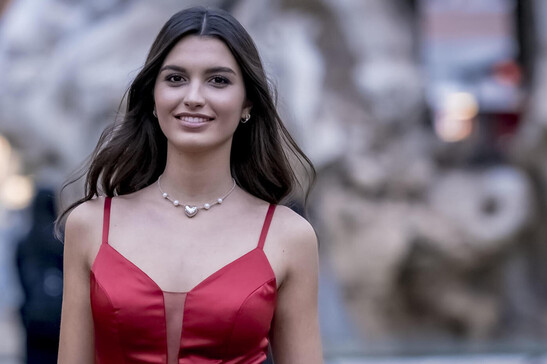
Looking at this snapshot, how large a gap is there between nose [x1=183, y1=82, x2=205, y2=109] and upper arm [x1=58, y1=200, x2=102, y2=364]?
369 millimetres

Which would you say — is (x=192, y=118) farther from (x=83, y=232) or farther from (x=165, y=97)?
(x=83, y=232)

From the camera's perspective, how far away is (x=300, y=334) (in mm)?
2502

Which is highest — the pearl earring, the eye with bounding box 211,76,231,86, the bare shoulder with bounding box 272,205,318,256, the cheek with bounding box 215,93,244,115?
the eye with bounding box 211,76,231,86

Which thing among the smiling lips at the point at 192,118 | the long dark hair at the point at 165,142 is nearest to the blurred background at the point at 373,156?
the long dark hair at the point at 165,142

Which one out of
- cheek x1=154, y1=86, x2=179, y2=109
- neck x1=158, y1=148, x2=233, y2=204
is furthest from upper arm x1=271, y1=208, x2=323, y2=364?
cheek x1=154, y1=86, x2=179, y2=109

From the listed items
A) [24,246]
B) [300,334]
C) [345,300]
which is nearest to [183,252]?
[300,334]

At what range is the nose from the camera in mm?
2360

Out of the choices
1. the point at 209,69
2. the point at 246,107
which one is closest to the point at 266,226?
the point at 246,107

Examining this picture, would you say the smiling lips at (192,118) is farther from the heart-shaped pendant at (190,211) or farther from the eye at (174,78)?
the heart-shaped pendant at (190,211)

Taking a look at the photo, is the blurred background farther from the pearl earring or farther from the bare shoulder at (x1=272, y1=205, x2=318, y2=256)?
the bare shoulder at (x1=272, y1=205, x2=318, y2=256)

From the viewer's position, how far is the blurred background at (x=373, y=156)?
745 centimetres

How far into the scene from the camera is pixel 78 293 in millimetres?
2436

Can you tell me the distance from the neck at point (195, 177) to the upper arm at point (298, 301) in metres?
0.20

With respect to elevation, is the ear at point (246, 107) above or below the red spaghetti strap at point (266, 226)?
above
